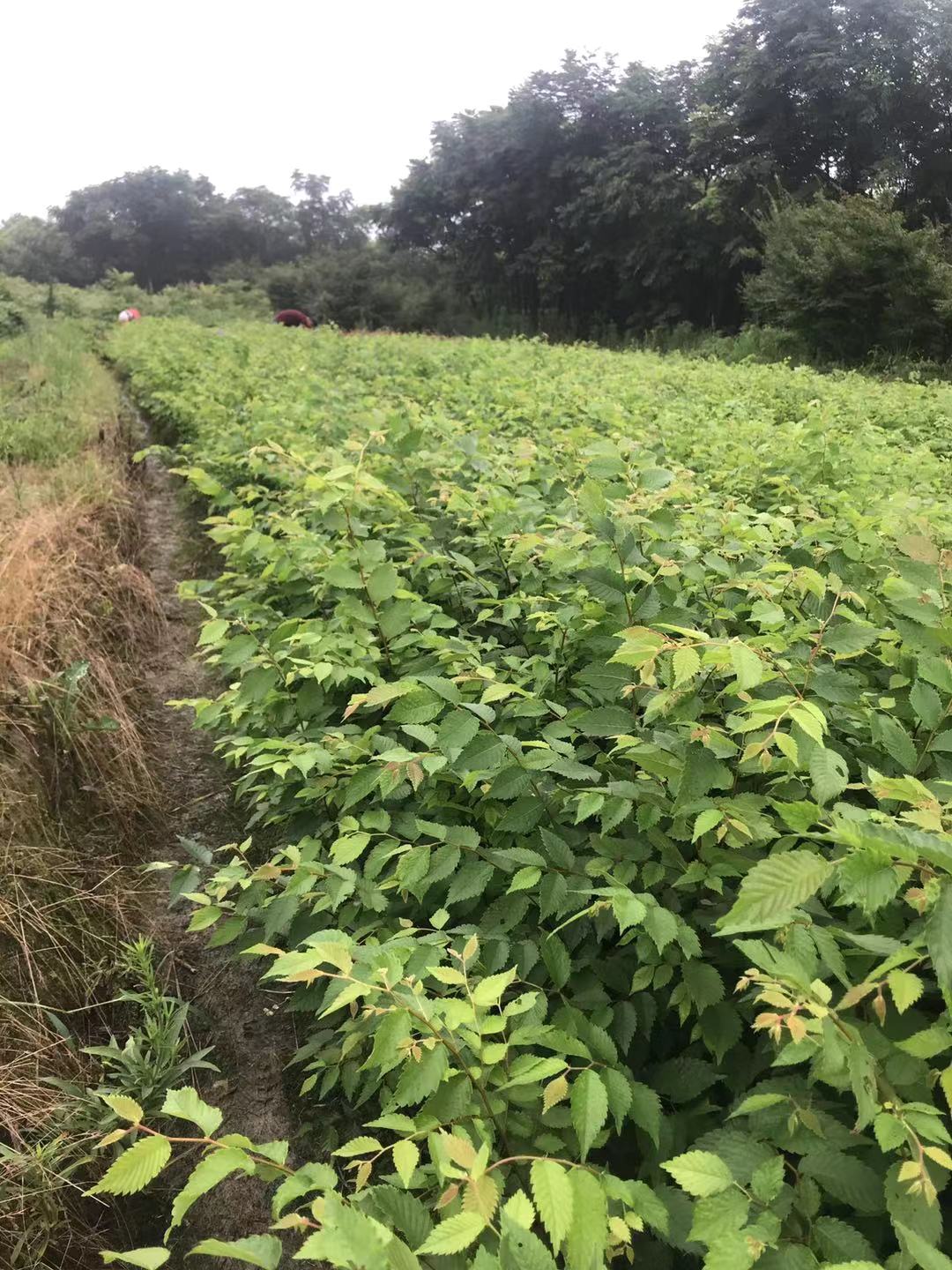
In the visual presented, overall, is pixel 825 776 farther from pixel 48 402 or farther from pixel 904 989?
pixel 48 402

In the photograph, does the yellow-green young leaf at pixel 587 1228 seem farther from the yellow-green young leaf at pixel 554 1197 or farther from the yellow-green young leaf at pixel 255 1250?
the yellow-green young leaf at pixel 255 1250

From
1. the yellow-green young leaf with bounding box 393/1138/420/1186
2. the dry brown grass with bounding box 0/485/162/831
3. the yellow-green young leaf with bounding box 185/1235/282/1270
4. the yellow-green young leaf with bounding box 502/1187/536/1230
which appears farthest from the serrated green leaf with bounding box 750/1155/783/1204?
the dry brown grass with bounding box 0/485/162/831

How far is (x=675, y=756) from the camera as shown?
4.29 feet

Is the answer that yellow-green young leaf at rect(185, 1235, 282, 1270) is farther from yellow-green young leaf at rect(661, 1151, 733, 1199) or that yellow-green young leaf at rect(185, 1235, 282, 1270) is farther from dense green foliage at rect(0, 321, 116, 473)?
dense green foliage at rect(0, 321, 116, 473)

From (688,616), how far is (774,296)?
15574 mm

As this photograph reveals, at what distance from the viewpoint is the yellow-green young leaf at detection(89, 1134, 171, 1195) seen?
865 millimetres

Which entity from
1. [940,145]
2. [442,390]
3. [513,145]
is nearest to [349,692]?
[442,390]

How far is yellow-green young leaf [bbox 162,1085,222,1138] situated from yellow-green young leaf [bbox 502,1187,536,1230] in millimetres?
382

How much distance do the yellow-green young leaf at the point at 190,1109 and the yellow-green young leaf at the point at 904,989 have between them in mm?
820

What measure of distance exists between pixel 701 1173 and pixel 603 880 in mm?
552

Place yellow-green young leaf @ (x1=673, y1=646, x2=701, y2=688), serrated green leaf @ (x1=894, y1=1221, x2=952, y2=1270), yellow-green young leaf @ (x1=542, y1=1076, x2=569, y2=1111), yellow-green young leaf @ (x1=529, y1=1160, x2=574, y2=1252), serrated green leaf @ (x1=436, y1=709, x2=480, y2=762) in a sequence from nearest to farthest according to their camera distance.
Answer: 1. serrated green leaf @ (x1=894, y1=1221, x2=952, y2=1270)
2. yellow-green young leaf @ (x1=529, y1=1160, x2=574, y2=1252)
3. yellow-green young leaf @ (x1=542, y1=1076, x2=569, y2=1111)
4. yellow-green young leaf @ (x1=673, y1=646, x2=701, y2=688)
5. serrated green leaf @ (x1=436, y1=709, x2=480, y2=762)

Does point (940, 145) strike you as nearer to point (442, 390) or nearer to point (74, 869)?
point (442, 390)

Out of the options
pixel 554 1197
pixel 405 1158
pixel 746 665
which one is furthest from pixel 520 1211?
pixel 746 665

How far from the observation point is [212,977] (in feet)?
7.37
